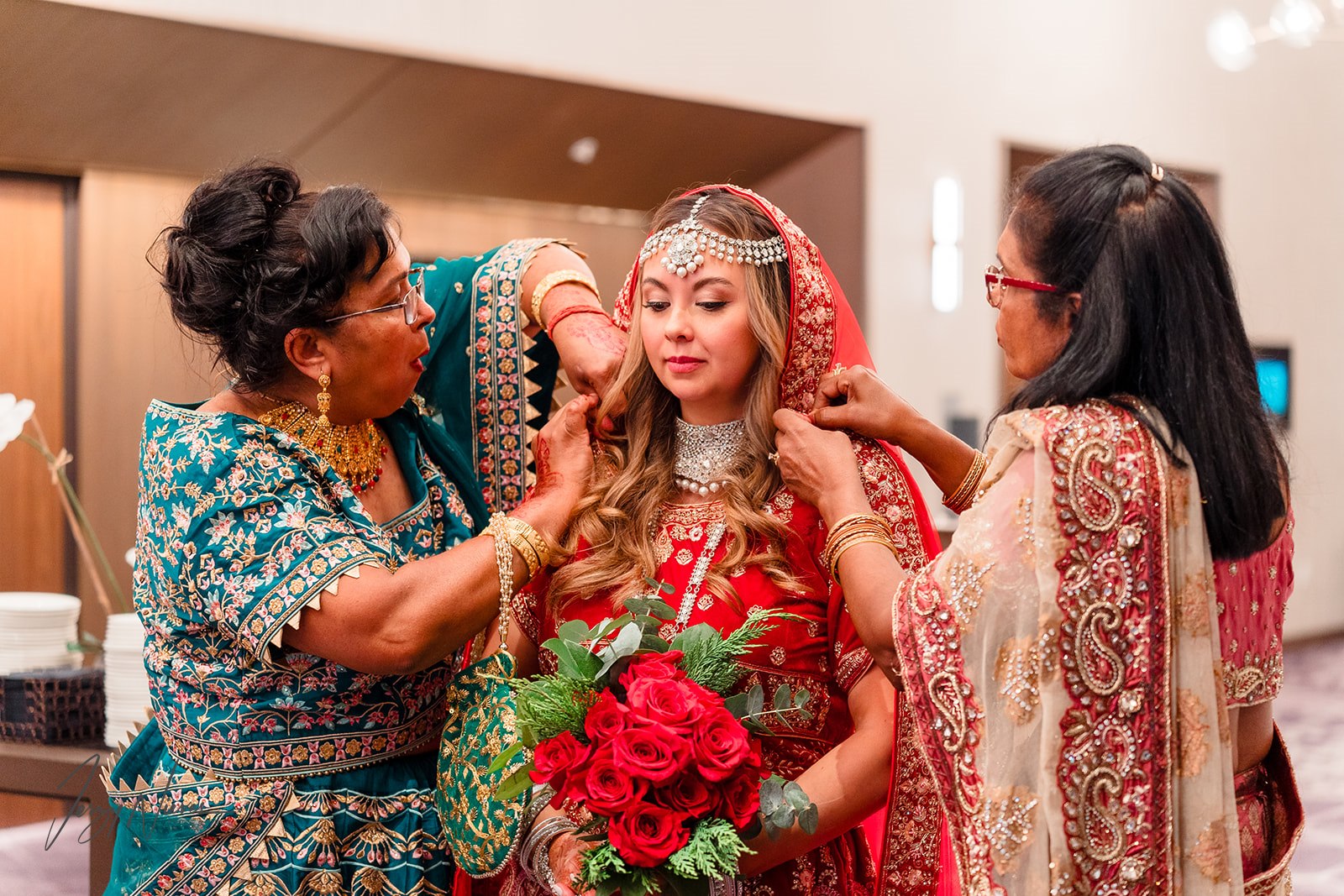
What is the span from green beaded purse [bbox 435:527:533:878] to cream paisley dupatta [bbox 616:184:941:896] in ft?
1.79

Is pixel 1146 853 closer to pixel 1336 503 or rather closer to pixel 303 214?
pixel 303 214

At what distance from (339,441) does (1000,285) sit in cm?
104

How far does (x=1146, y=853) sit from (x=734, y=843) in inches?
19.3

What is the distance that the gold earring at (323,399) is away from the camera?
6.14 ft

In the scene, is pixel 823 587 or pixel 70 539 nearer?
pixel 823 587

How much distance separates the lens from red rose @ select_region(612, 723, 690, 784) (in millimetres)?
1476

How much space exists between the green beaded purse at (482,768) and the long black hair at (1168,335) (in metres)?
0.88

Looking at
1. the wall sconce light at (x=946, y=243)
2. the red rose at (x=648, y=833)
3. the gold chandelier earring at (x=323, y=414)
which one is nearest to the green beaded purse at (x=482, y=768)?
the red rose at (x=648, y=833)

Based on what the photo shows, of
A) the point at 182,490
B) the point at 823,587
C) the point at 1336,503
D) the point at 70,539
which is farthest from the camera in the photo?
the point at 1336,503

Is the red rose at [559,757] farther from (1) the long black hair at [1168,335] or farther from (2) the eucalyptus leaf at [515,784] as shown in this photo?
(1) the long black hair at [1168,335]

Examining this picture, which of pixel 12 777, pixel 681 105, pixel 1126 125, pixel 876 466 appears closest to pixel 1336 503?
pixel 1126 125

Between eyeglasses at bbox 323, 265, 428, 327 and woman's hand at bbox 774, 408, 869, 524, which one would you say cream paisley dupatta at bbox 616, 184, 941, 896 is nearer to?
woman's hand at bbox 774, 408, 869, 524

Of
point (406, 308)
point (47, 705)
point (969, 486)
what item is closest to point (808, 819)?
point (969, 486)

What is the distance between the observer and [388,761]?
1.89m
